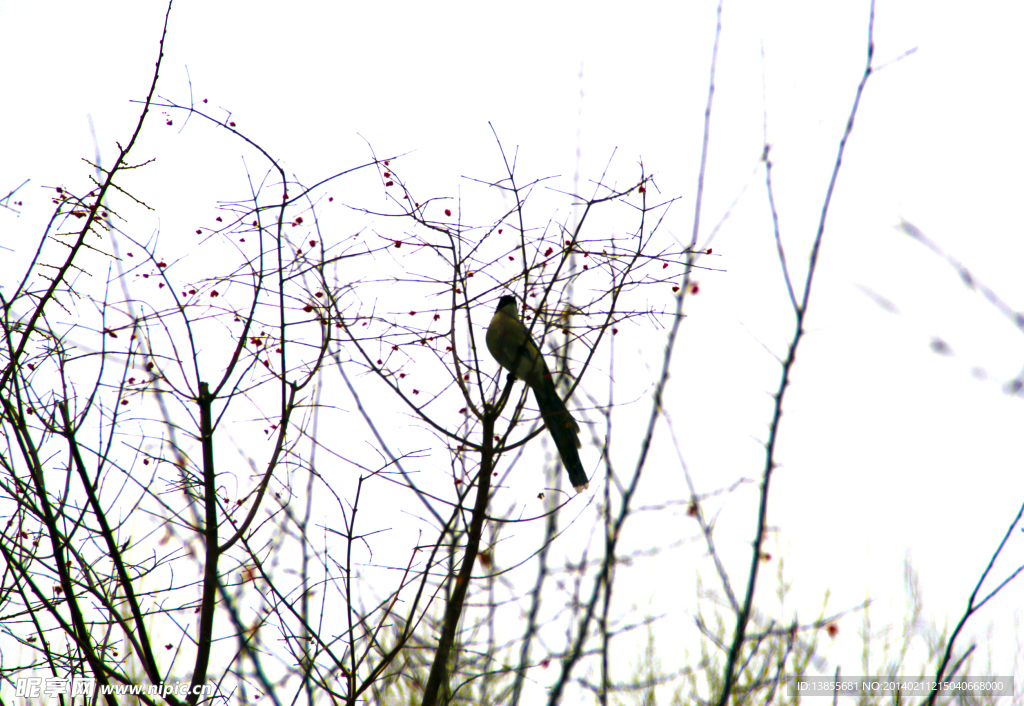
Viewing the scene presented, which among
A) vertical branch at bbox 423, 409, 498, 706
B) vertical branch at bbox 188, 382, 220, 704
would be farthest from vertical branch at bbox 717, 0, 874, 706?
vertical branch at bbox 188, 382, 220, 704

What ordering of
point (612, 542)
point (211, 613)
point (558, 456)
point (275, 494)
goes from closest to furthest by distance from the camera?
point (211, 613), point (612, 542), point (275, 494), point (558, 456)

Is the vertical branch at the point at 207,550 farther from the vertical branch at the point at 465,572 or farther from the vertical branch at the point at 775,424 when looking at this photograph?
the vertical branch at the point at 775,424

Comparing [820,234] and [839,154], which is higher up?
[839,154]

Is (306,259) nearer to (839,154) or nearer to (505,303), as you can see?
(505,303)

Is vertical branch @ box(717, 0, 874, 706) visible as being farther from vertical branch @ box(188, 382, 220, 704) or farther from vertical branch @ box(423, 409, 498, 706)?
vertical branch @ box(188, 382, 220, 704)

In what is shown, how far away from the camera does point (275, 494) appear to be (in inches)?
101

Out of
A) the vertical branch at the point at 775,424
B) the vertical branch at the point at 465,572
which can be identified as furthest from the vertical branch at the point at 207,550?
the vertical branch at the point at 775,424

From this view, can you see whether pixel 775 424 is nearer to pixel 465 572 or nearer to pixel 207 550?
pixel 465 572

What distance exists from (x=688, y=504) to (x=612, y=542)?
1.38 ft

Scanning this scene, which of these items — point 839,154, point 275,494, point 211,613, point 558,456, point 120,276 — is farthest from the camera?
point 558,456

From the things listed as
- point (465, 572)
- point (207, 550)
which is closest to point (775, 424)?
point (465, 572)

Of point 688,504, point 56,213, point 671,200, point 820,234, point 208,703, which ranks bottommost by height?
point 208,703

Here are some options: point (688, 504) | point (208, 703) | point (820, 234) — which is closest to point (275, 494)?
point (208, 703)

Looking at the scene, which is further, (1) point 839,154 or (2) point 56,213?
(2) point 56,213
